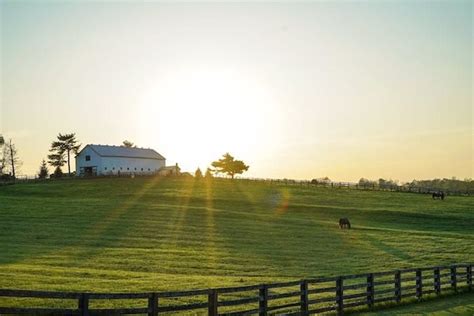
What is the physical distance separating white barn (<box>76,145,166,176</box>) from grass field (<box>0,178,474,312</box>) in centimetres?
2974

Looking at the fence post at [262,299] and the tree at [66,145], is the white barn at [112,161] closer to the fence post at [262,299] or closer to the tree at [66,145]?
the tree at [66,145]

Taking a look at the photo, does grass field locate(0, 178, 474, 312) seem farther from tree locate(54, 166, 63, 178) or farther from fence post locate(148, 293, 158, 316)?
tree locate(54, 166, 63, 178)

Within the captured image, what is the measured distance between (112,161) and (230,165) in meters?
43.3

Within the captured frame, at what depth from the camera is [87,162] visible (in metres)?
125

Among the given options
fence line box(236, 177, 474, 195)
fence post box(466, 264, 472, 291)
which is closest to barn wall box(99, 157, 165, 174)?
fence line box(236, 177, 474, 195)

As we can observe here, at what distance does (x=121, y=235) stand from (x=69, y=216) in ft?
43.2

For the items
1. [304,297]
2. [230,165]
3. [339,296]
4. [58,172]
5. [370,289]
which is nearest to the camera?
[304,297]

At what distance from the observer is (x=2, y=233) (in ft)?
154

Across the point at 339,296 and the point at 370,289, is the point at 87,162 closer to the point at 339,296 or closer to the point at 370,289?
the point at 370,289

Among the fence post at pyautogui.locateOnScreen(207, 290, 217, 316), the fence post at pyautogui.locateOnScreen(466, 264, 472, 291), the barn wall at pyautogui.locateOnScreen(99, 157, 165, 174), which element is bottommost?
the fence post at pyautogui.locateOnScreen(466, 264, 472, 291)

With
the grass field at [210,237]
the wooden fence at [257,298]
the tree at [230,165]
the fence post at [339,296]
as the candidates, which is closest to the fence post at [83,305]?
the wooden fence at [257,298]

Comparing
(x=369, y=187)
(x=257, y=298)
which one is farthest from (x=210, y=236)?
(x=369, y=187)

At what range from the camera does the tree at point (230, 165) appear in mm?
159875

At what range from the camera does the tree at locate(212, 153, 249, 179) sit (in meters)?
160
